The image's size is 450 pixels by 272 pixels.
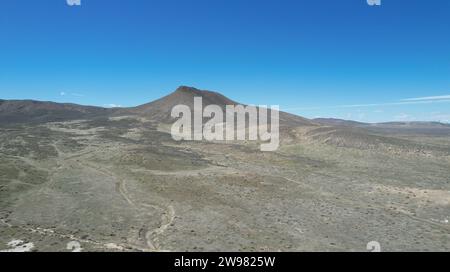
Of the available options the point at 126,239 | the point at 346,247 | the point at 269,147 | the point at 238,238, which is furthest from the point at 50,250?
the point at 269,147

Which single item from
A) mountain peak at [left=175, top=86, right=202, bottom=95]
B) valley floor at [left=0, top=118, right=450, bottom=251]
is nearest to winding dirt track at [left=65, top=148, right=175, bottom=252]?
valley floor at [left=0, top=118, right=450, bottom=251]

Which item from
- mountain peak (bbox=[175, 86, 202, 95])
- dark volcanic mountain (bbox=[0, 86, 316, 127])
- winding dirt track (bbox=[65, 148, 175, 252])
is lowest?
winding dirt track (bbox=[65, 148, 175, 252])

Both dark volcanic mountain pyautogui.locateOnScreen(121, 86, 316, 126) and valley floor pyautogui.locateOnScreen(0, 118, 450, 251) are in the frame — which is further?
dark volcanic mountain pyautogui.locateOnScreen(121, 86, 316, 126)

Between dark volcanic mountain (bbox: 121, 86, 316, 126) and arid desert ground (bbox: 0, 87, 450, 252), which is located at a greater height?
dark volcanic mountain (bbox: 121, 86, 316, 126)

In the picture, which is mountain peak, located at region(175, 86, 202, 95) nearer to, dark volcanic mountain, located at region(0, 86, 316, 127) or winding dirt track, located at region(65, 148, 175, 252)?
dark volcanic mountain, located at region(0, 86, 316, 127)

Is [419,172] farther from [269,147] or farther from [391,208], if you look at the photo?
[269,147]

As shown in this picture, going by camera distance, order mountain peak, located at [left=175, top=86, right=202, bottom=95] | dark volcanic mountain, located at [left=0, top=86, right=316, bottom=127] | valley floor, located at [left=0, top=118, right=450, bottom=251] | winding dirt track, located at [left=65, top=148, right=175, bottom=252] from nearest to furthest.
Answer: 1. winding dirt track, located at [left=65, top=148, right=175, bottom=252]
2. valley floor, located at [left=0, top=118, right=450, bottom=251]
3. dark volcanic mountain, located at [left=0, top=86, right=316, bottom=127]
4. mountain peak, located at [left=175, top=86, right=202, bottom=95]

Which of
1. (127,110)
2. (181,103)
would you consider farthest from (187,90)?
(127,110)

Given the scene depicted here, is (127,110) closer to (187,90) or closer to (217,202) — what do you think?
(187,90)

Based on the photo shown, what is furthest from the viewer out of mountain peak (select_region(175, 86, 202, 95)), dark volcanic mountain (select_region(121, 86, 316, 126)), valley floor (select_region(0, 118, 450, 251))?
mountain peak (select_region(175, 86, 202, 95))

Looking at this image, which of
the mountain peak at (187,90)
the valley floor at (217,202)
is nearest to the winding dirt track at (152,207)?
the valley floor at (217,202)

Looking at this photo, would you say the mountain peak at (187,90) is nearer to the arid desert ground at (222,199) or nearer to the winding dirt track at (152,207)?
the arid desert ground at (222,199)
